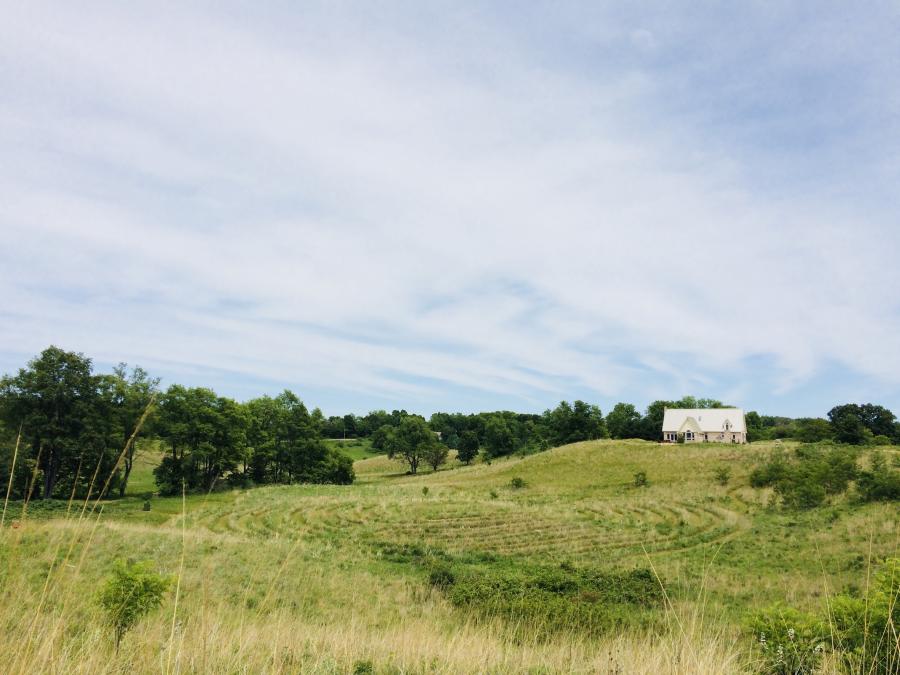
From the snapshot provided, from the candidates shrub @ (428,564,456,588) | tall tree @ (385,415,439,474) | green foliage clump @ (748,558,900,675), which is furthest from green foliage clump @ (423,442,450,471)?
green foliage clump @ (748,558,900,675)

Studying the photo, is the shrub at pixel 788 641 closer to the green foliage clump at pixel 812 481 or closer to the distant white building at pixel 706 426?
the green foliage clump at pixel 812 481

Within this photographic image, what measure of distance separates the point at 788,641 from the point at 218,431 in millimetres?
48343

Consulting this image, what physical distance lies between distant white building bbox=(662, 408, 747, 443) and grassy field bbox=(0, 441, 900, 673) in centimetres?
2434

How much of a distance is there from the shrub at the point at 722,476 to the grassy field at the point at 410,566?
0.89 metres

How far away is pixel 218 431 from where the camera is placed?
47.1 metres

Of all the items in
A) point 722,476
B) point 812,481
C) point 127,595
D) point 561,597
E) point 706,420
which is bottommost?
point 561,597

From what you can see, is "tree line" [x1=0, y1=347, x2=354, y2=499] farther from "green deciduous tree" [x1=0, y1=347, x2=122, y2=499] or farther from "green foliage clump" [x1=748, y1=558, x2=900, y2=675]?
"green foliage clump" [x1=748, y1=558, x2=900, y2=675]

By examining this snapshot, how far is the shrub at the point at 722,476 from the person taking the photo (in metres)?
47.8

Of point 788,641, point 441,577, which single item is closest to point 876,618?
point 788,641

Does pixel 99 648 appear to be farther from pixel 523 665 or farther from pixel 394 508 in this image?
pixel 394 508

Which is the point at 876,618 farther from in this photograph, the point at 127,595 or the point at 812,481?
the point at 812,481

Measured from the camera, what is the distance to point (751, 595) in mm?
16750

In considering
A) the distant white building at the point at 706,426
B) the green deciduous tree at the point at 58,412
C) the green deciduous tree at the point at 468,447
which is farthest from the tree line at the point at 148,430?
the distant white building at the point at 706,426

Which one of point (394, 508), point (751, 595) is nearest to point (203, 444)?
point (394, 508)
